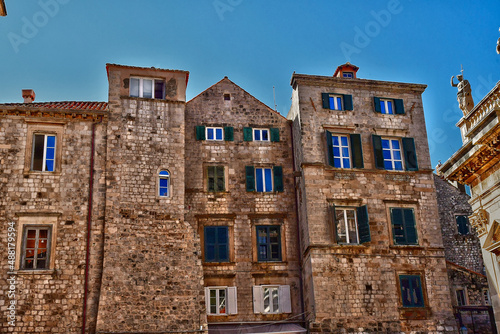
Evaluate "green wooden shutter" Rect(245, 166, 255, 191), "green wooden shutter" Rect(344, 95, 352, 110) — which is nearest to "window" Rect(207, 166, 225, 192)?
"green wooden shutter" Rect(245, 166, 255, 191)

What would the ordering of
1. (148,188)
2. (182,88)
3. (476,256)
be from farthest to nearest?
1. (476,256)
2. (182,88)
3. (148,188)

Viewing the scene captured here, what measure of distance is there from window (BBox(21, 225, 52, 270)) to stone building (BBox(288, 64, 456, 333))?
12321mm

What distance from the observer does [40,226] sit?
1199 inches

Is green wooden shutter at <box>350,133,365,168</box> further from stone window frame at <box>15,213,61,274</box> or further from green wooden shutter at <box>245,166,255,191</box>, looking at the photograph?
stone window frame at <box>15,213,61,274</box>

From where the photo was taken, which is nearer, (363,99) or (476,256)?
(363,99)

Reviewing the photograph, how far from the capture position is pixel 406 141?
115 ft

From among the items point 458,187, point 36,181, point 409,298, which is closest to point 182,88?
point 36,181

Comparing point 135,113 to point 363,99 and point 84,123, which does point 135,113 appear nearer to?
point 84,123

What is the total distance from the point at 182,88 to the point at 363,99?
32.4 feet

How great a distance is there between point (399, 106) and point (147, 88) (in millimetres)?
13749

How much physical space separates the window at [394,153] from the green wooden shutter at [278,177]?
16.5 feet

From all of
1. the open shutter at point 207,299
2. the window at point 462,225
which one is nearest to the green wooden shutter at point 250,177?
the open shutter at point 207,299

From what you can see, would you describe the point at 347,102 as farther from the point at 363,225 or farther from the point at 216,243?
the point at 216,243

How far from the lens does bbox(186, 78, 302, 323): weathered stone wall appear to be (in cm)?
3225
